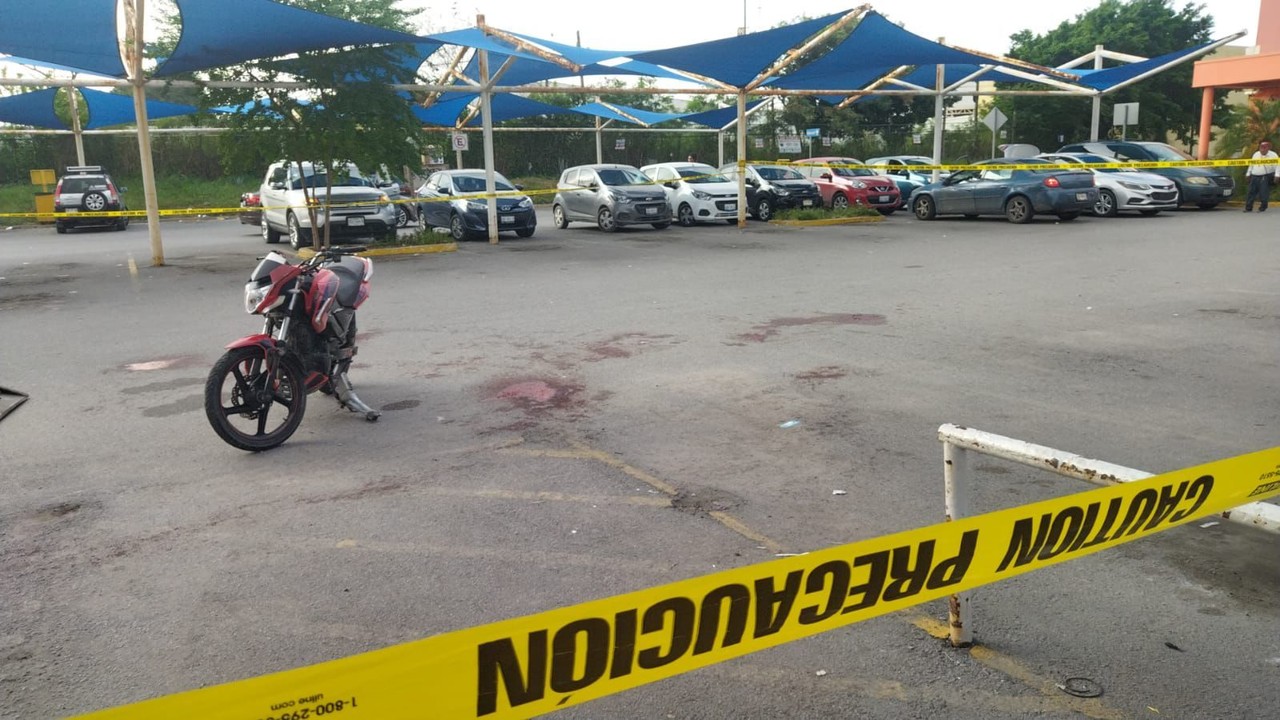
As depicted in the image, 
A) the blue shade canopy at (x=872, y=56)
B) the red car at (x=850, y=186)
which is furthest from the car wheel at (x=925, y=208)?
the blue shade canopy at (x=872, y=56)

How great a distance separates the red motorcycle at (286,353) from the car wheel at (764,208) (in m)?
18.9

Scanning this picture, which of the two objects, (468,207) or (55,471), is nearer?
(55,471)

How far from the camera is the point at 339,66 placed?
17.6 m

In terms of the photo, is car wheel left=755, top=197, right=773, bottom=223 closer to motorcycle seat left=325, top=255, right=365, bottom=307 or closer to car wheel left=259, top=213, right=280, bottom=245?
car wheel left=259, top=213, right=280, bottom=245

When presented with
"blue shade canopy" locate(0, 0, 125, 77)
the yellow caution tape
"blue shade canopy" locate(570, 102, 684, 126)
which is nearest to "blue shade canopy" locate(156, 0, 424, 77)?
"blue shade canopy" locate(0, 0, 125, 77)

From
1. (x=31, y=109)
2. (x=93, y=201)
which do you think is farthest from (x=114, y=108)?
(x=31, y=109)

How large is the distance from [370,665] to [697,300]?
34.0ft

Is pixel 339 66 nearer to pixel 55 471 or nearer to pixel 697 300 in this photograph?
pixel 697 300

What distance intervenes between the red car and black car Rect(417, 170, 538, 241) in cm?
828

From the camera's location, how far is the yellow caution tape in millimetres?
1717

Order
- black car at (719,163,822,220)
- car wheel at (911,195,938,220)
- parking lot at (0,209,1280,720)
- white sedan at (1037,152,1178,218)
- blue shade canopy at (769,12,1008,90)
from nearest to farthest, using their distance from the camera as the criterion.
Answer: parking lot at (0,209,1280,720)
blue shade canopy at (769,12,1008,90)
white sedan at (1037,152,1178,218)
car wheel at (911,195,938,220)
black car at (719,163,822,220)

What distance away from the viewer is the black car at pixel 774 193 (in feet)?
82.4

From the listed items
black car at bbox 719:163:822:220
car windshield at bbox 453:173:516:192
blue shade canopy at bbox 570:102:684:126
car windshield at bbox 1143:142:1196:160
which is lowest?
black car at bbox 719:163:822:220

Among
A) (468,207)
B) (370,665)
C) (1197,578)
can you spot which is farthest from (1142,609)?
(468,207)
